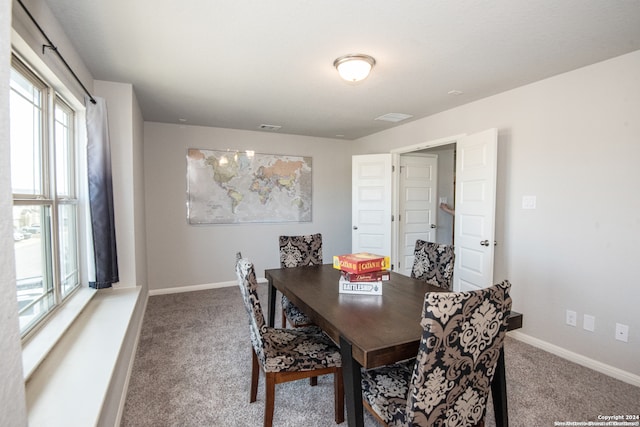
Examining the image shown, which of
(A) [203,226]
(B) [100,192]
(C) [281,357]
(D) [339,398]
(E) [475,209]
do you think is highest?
(B) [100,192]

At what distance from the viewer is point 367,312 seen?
1.67m

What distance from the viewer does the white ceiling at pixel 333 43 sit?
1747 mm

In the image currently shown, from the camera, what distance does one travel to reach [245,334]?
302 cm

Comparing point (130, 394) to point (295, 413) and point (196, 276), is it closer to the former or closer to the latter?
point (295, 413)

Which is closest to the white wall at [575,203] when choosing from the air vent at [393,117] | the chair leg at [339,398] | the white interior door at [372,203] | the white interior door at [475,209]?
the white interior door at [475,209]

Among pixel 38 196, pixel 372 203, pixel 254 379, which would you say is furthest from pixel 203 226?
pixel 254 379

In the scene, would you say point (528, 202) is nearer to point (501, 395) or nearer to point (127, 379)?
point (501, 395)

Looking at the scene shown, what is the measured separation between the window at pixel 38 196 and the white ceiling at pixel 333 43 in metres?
0.49

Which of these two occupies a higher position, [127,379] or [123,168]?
[123,168]

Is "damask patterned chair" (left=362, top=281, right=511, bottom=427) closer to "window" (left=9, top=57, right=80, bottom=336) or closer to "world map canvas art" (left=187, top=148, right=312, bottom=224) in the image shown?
"window" (left=9, top=57, right=80, bottom=336)

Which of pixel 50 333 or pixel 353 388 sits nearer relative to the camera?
pixel 353 388

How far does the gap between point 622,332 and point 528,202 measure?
1197 mm

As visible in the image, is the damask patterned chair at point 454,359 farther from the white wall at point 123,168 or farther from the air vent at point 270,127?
the air vent at point 270,127

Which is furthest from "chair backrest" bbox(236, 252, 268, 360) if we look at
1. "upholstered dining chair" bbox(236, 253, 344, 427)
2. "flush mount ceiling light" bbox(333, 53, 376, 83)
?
"flush mount ceiling light" bbox(333, 53, 376, 83)
